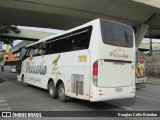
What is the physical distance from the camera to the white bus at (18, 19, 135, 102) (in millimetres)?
8898

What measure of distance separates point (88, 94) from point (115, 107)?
1621mm

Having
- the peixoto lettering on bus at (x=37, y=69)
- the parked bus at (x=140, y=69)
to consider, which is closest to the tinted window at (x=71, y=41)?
the peixoto lettering on bus at (x=37, y=69)

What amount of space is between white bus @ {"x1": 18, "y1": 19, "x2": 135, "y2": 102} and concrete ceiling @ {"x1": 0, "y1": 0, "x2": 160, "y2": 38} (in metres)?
12.8

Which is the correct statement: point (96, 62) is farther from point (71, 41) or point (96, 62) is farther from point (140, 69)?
point (140, 69)

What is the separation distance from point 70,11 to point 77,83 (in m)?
17.3

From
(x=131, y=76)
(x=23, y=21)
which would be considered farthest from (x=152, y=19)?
(x=131, y=76)

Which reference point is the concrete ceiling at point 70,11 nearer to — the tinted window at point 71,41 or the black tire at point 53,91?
the tinted window at point 71,41

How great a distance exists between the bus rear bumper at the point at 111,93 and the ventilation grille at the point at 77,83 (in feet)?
2.89

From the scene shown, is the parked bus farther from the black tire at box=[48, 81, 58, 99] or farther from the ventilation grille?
the ventilation grille

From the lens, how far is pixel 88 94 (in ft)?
29.3

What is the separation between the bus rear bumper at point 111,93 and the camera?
8688 millimetres

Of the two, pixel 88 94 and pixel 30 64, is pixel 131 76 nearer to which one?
pixel 88 94

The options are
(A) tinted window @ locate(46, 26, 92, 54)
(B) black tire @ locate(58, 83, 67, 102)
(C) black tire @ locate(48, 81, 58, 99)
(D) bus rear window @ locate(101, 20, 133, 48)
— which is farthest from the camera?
(C) black tire @ locate(48, 81, 58, 99)

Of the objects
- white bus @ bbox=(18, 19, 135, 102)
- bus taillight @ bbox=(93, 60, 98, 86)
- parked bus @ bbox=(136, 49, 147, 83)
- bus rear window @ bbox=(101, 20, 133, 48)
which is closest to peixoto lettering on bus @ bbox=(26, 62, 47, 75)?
white bus @ bbox=(18, 19, 135, 102)
